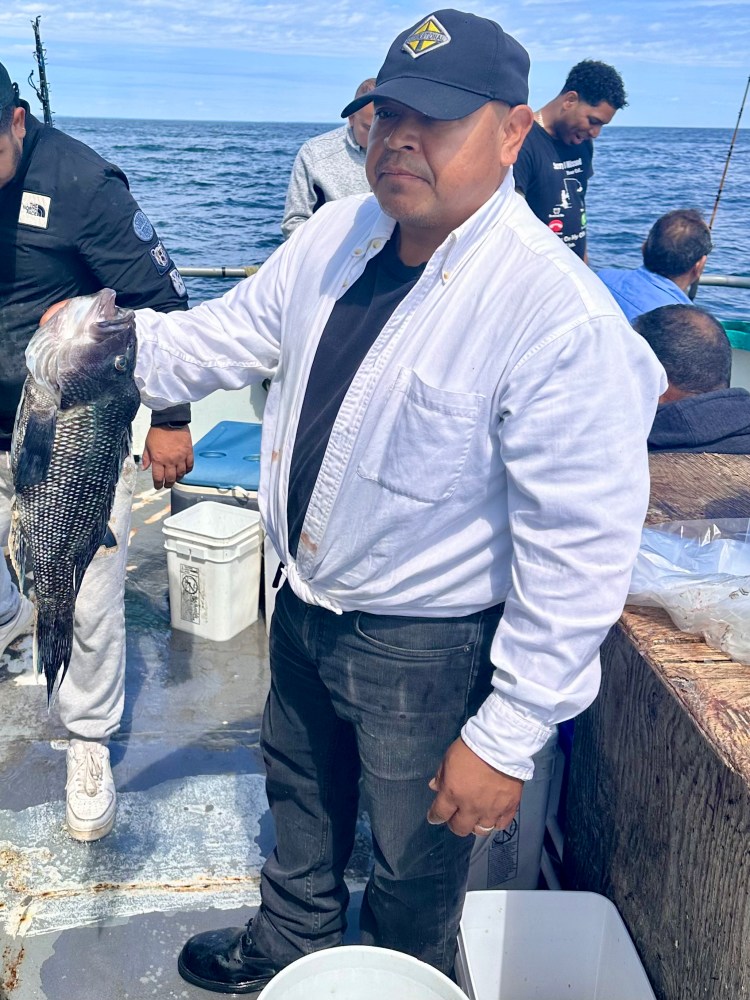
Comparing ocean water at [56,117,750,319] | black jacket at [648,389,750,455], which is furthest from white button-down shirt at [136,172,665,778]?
ocean water at [56,117,750,319]

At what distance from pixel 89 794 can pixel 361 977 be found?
1329 millimetres

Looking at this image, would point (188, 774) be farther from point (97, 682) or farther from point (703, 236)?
point (703, 236)

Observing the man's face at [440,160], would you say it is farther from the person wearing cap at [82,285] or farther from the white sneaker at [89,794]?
the white sneaker at [89,794]

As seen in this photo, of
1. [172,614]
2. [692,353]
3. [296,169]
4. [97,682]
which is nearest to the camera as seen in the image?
[97,682]

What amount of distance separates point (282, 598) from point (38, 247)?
141 cm

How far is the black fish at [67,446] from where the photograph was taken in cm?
185

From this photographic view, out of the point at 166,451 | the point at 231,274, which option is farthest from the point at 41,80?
the point at 166,451

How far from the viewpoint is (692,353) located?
3523 millimetres

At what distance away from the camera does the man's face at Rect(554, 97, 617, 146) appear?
5.24 meters

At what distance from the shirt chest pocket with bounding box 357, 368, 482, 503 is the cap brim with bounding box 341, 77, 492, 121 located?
0.49 metres

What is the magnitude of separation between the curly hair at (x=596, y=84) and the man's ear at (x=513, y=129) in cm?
390

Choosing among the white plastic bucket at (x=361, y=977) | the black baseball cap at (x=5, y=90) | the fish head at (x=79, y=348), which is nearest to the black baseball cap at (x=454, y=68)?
the fish head at (x=79, y=348)

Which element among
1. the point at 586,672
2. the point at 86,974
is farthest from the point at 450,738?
the point at 86,974

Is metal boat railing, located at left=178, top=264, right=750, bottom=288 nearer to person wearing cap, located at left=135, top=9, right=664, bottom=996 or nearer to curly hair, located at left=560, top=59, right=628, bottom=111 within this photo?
curly hair, located at left=560, top=59, right=628, bottom=111
